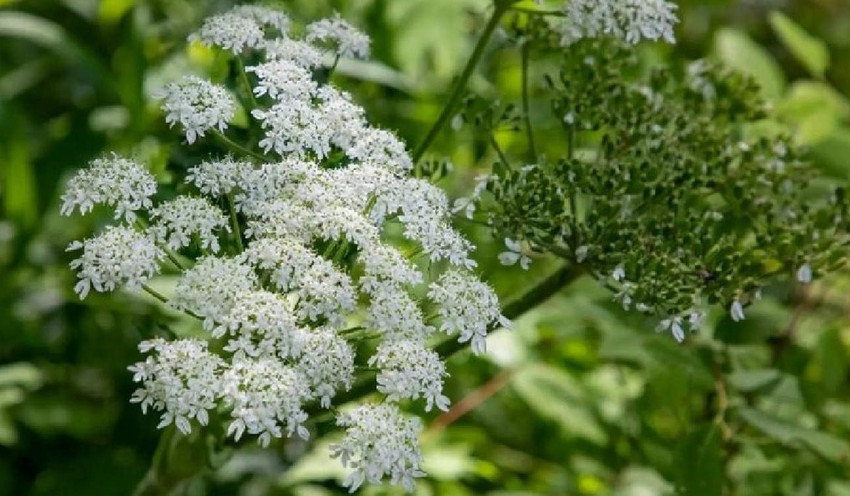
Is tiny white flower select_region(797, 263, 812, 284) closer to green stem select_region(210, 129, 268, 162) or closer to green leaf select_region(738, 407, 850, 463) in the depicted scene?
green leaf select_region(738, 407, 850, 463)

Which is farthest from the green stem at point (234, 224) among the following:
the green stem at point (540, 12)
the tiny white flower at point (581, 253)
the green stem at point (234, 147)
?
the green stem at point (540, 12)

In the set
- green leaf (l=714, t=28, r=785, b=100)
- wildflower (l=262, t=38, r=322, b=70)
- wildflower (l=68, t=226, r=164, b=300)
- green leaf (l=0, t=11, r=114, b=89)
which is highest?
green leaf (l=714, t=28, r=785, b=100)

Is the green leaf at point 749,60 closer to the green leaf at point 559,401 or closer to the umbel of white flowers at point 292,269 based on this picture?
the green leaf at point 559,401

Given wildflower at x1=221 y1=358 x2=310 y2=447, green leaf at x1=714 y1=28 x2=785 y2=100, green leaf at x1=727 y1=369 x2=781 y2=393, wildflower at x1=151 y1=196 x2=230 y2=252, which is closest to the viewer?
wildflower at x1=221 y1=358 x2=310 y2=447

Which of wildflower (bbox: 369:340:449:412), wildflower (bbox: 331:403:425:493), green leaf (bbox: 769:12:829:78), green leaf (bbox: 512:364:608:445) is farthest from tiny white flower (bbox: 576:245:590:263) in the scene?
green leaf (bbox: 769:12:829:78)

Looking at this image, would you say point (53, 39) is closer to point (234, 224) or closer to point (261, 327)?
point (234, 224)

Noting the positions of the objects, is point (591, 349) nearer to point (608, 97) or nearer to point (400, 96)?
point (400, 96)

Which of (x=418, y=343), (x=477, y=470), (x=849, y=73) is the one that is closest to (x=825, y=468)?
(x=477, y=470)
